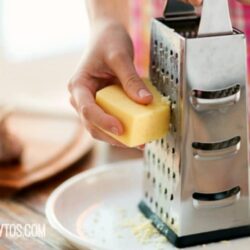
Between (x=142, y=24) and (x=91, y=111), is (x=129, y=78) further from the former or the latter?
(x=142, y=24)

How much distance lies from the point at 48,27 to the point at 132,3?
40.4 inches

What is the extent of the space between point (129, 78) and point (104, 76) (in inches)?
3.9

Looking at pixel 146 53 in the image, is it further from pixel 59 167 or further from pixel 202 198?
pixel 202 198

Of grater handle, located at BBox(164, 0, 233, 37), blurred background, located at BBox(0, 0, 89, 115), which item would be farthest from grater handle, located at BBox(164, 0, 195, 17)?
blurred background, located at BBox(0, 0, 89, 115)

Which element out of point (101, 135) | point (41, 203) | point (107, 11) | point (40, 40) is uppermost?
point (107, 11)

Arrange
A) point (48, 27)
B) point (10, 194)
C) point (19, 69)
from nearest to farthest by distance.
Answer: point (10, 194)
point (19, 69)
point (48, 27)

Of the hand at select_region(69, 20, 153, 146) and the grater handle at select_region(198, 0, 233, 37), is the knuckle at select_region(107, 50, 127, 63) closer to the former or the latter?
the hand at select_region(69, 20, 153, 146)

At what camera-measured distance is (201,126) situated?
964 millimetres

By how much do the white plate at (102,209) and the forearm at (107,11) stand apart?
0.78 feet

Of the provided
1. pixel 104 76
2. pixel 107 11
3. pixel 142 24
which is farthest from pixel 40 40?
pixel 104 76

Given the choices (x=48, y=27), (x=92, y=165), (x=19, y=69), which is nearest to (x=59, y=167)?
(x=92, y=165)

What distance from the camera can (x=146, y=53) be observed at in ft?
4.84

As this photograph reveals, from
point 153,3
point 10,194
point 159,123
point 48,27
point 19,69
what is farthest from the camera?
point 48,27

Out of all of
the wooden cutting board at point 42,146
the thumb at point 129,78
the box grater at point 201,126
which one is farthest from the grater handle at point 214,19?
the wooden cutting board at point 42,146
